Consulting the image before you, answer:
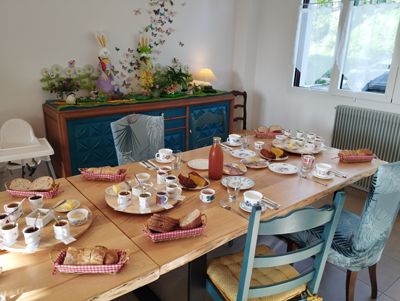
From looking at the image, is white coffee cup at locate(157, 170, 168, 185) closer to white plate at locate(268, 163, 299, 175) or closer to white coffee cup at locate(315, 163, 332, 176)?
white plate at locate(268, 163, 299, 175)

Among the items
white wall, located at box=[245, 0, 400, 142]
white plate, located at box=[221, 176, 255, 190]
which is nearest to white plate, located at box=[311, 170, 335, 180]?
white plate, located at box=[221, 176, 255, 190]

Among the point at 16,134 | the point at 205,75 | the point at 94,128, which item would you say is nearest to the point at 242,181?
the point at 94,128

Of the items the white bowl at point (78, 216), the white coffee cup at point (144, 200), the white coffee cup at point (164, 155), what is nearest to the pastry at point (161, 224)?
the white coffee cup at point (144, 200)

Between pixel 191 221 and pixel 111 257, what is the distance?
322 millimetres

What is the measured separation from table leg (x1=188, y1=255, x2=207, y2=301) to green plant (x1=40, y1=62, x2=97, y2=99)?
2249 mm

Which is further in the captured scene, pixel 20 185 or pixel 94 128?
pixel 94 128

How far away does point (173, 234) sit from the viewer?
45.1 inches

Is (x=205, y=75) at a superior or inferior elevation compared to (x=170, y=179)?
superior

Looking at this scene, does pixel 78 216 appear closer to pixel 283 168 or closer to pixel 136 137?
pixel 136 137

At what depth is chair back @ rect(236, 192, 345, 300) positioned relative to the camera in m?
1.09

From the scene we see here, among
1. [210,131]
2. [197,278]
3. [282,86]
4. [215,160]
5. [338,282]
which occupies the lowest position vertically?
[338,282]

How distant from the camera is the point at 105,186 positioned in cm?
157

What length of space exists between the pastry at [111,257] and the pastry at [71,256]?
93 millimetres

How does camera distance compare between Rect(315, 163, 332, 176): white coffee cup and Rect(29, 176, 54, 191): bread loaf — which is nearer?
Rect(29, 176, 54, 191): bread loaf
